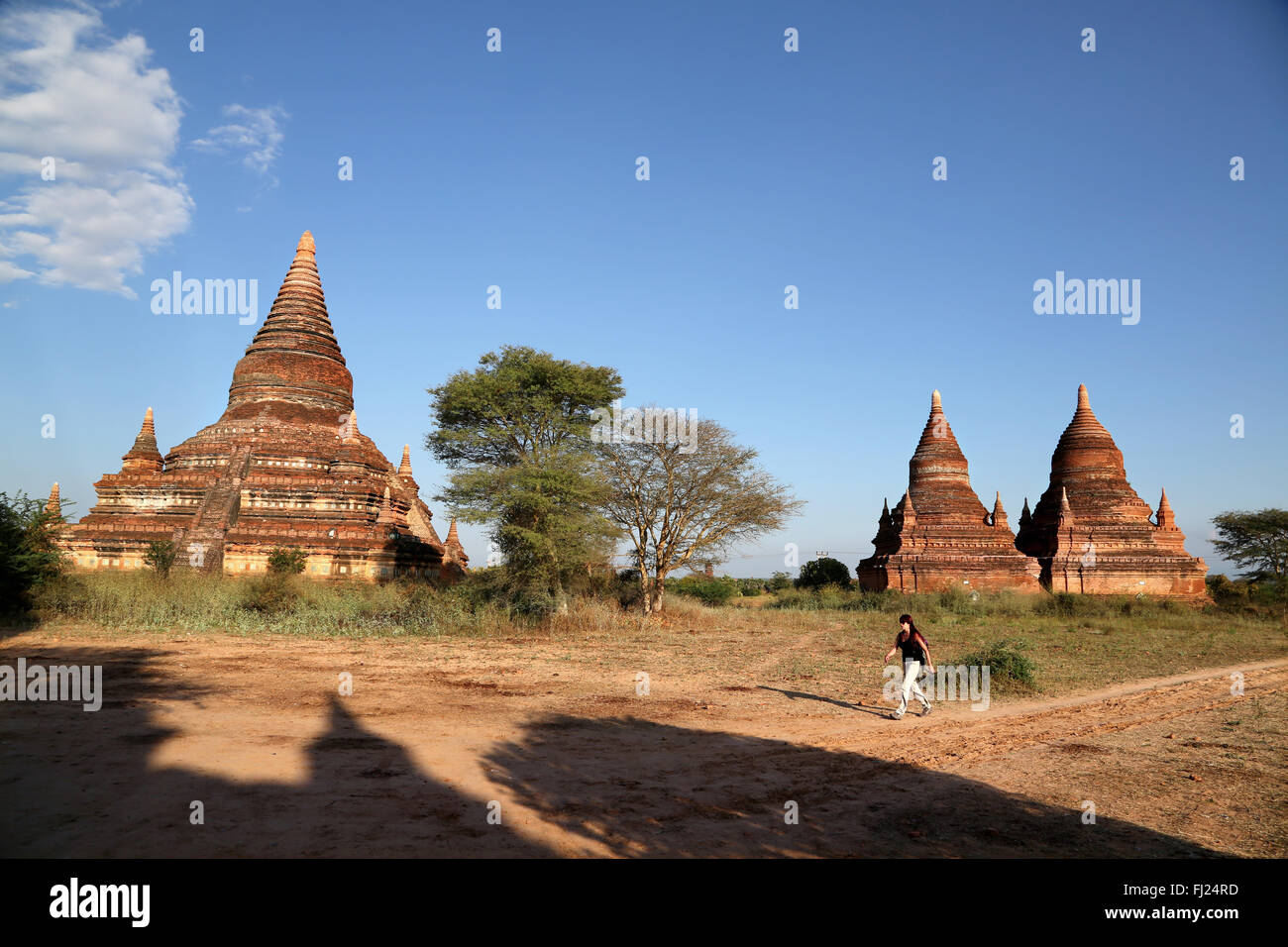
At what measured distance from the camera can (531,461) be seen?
18438mm

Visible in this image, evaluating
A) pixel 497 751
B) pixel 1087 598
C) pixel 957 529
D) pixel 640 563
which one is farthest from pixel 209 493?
pixel 1087 598

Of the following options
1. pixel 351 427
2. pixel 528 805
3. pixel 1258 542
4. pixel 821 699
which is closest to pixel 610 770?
pixel 528 805

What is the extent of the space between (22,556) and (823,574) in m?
32.9

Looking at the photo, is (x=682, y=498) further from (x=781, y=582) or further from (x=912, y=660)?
(x=781, y=582)

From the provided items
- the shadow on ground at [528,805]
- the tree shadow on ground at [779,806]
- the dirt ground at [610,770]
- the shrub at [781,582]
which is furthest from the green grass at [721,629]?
the shrub at [781,582]

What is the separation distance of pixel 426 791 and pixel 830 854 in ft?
9.43

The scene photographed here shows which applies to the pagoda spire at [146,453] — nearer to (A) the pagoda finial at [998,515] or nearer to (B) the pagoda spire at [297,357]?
(B) the pagoda spire at [297,357]

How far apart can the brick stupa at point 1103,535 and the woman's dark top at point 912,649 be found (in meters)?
23.6

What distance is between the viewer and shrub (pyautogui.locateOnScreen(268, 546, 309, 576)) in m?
20.6

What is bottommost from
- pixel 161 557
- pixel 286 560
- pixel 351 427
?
pixel 286 560

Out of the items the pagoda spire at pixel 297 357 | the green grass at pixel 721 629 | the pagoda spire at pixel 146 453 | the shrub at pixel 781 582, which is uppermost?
the pagoda spire at pixel 297 357

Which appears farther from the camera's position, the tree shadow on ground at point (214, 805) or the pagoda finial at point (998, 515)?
the pagoda finial at point (998, 515)

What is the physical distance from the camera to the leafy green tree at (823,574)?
1499 inches

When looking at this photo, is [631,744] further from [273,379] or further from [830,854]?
[273,379]
